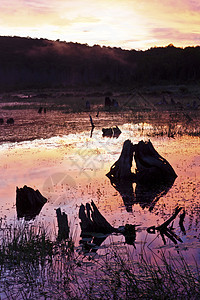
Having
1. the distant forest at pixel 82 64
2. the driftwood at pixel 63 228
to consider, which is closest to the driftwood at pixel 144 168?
the driftwood at pixel 63 228

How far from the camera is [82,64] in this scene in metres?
140

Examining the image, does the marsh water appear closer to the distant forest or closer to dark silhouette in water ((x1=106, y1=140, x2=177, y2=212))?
→ dark silhouette in water ((x1=106, y1=140, x2=177, y2=212))

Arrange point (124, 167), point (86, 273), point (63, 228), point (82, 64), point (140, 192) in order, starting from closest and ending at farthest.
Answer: point (86, 273)
point (63, 228)
point (140, 192)
point (124, 167)
point (82, 64)

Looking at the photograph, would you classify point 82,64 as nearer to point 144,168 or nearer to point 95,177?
point 95,177

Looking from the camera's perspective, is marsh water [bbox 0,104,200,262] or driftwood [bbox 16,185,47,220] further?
driftwood [bbox 16,185,47,220]

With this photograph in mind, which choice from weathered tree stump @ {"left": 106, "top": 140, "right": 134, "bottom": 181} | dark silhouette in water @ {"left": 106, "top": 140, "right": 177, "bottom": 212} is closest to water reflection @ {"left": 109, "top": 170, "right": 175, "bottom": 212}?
dark silhouette in water @ {"left": 106, "top": 140, "right": 177, "bottom": 212}

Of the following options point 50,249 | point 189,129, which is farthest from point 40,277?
point 189,129

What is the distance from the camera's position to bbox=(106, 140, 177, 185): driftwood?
11.1 m

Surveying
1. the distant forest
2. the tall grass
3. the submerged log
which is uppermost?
the distant forest

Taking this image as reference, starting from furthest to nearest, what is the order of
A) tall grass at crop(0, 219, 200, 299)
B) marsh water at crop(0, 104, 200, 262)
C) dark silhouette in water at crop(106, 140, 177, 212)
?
dark silhouette in water at crop(106, 140, 177, 212), marsh water at crop(0, 104, 200, 262), tall grass at crop(0, 219, 200, 299)

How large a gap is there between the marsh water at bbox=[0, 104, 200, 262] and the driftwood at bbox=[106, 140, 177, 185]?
1.14 feet

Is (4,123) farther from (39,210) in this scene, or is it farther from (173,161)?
(39,210)

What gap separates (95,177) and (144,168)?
1424 mm

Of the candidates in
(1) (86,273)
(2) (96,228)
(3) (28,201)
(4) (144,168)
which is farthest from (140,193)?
(1) (86,273)
